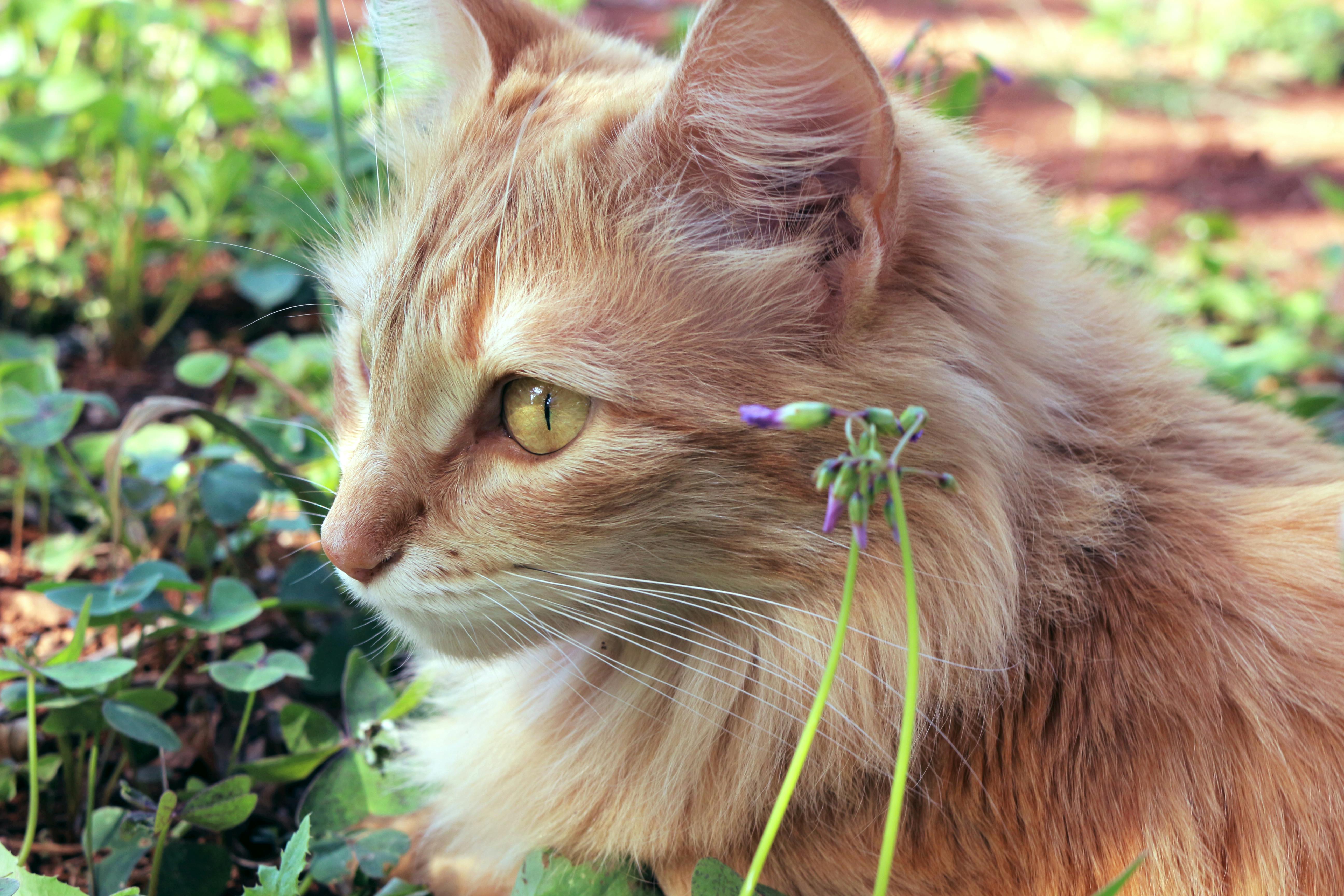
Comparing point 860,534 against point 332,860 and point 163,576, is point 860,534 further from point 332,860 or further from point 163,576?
point 163,576

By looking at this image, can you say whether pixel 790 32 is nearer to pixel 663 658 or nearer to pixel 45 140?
pixel 663 658

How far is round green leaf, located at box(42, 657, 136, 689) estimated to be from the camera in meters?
1.54

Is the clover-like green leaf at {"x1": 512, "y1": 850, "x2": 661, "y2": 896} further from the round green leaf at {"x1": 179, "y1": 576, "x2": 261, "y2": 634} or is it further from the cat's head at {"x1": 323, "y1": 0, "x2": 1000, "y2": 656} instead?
the round green leaf at {"x1": 179, "y1": 576, "x2": 261, "y2": 634}

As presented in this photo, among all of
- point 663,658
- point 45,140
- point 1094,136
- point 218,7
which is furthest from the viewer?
point 1094,136

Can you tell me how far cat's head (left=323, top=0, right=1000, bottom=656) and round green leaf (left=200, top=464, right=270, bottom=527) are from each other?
680 mm

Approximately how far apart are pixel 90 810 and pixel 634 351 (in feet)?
3.65

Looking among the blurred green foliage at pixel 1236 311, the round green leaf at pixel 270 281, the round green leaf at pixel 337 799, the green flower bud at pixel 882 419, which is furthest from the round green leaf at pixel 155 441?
the blurred green foliage at pixel 1236 311

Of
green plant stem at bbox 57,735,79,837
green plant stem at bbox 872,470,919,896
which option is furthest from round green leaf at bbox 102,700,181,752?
green plant stem at bbox 872,470,919,896

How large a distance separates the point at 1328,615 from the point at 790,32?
103cm

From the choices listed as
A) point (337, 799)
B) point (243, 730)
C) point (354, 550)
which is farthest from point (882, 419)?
point (243, 730)

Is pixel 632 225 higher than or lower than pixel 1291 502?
higher

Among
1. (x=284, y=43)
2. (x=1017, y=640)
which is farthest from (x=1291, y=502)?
(x=284, y=43)

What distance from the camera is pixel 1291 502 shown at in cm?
148

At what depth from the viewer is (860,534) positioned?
914 millimetres
